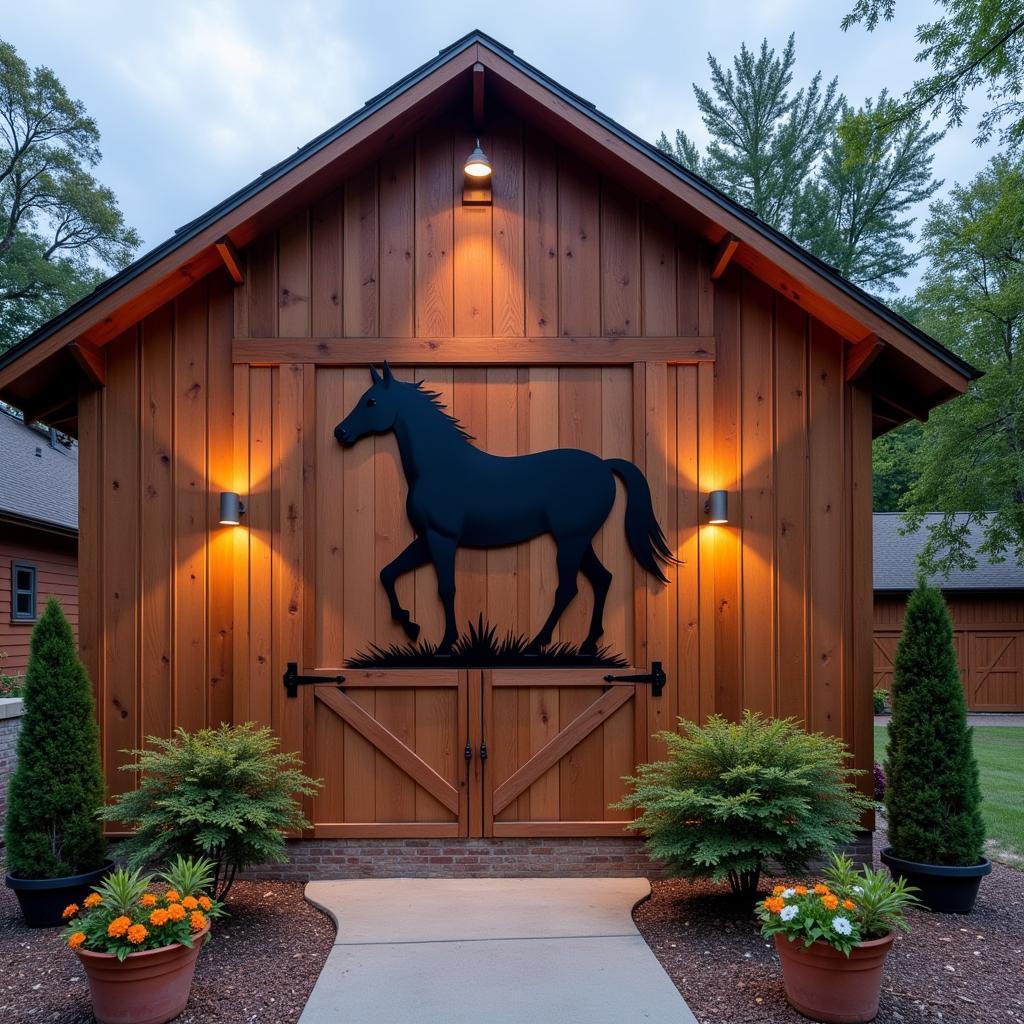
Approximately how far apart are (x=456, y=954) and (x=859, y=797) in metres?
2.45

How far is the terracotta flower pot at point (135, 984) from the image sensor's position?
3.32m

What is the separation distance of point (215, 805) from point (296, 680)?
99cm

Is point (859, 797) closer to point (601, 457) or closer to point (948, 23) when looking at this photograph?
A: point (601, 457)

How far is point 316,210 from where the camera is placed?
5531mm

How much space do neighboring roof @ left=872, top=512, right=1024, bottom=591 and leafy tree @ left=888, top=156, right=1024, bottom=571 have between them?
2.81ft

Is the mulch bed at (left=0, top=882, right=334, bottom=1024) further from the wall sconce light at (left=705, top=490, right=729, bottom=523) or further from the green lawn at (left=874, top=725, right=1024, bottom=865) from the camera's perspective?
the green lawn at (left=874, top=725, right=1024, bottom=865)

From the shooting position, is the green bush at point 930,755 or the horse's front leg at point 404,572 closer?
the green bush at point 930,755

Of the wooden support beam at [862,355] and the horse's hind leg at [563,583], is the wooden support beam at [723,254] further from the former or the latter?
the horse's hind leg at [563,583]

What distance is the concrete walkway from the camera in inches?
137

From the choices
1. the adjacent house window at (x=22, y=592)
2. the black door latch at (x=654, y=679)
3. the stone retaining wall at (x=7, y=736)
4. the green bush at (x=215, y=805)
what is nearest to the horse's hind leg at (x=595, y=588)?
the black door latch at (x=654, y=679)

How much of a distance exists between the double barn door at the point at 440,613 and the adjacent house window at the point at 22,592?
26.7 feet

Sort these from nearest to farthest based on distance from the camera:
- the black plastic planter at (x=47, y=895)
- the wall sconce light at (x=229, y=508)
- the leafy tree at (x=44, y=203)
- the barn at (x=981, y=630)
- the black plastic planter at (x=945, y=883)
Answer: the black plastic planter at (x=47, y=895)
the black plastic planter at (x=945, y=883)
the wall sconce light at (x=229, y=508)
the barn at (x=981, y=630)
the leafy tree at (x=44, y=203)

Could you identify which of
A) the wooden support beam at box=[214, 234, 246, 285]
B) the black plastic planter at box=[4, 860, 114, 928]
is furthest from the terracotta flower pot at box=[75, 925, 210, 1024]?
the wooden support beam at box=[214, 234, 246, 285]

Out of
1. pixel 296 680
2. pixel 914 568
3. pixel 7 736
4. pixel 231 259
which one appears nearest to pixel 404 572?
pixel 296 680
